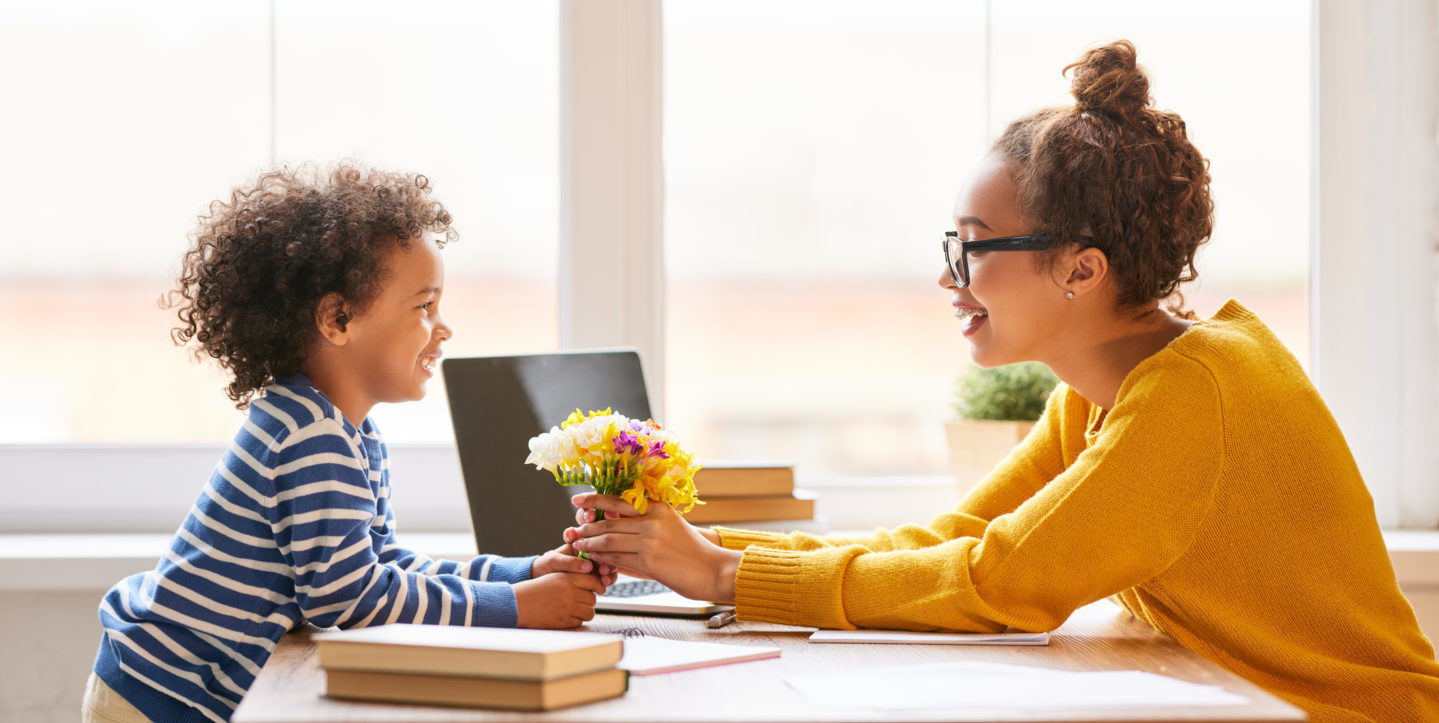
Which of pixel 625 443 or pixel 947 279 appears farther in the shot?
pixel 947 279

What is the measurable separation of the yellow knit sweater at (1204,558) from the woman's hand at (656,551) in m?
0.04

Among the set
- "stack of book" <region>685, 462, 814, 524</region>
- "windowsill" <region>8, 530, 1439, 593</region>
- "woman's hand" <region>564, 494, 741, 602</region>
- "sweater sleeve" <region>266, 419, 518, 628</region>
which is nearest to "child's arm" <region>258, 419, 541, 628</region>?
"sweater sleeve" <region>266, 419, 518, 628</region>

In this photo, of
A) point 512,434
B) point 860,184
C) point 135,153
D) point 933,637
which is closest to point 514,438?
point 512,434

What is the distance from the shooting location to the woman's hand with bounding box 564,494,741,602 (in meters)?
1.48

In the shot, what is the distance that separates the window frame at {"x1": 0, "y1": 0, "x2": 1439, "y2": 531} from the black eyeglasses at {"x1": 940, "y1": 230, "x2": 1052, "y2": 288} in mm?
1092

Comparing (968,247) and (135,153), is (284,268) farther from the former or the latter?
(135,153)

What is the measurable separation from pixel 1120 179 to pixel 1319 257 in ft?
4.60

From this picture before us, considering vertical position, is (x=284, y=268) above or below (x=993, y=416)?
above

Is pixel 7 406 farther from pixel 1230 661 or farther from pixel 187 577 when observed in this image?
pixel 1230 661

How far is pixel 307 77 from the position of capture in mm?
2650

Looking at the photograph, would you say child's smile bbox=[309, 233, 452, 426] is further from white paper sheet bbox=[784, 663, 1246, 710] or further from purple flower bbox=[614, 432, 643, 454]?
white paper sheet bbox=[784, 663, 1246, 710]

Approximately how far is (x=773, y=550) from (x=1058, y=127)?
627mm

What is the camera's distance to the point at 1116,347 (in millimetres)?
1576

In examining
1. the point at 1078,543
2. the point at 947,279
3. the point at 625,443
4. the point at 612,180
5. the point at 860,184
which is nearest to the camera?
the point at 1078,543
